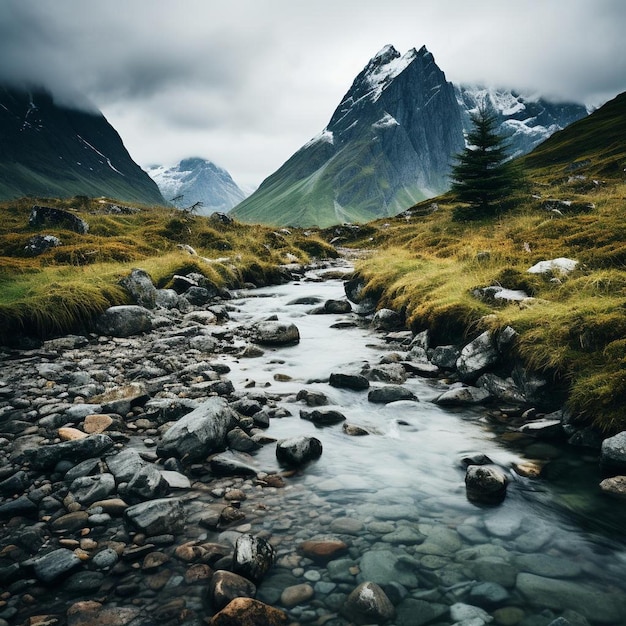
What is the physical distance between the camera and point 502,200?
30.2 metres

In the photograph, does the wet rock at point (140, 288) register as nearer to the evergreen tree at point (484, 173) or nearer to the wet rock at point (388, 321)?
the wet rock at point (388, 321)

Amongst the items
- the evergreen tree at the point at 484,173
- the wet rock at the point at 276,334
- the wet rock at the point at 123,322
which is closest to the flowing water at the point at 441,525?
the wet rock at the point at 276,334

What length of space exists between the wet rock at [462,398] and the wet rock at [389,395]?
0.56m

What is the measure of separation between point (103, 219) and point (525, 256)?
1085 inches

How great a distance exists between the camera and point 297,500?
4.88 metres

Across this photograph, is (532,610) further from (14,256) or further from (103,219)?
(103,219)

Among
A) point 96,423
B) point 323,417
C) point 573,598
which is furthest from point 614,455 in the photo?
point 96,423

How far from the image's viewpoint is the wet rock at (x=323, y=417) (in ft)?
23.6

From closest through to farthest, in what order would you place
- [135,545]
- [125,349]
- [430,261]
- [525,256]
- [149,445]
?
[135,545] < [149,445] < [125,349] < [525,256] < [430,261]

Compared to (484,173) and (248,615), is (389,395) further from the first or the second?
(484,173)

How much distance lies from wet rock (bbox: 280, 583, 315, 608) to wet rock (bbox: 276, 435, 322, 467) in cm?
214

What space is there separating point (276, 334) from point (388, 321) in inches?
160

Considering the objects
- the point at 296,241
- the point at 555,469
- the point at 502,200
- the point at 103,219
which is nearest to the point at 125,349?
the point at 555,469

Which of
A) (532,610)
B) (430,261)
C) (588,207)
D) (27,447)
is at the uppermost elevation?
(588,207)
